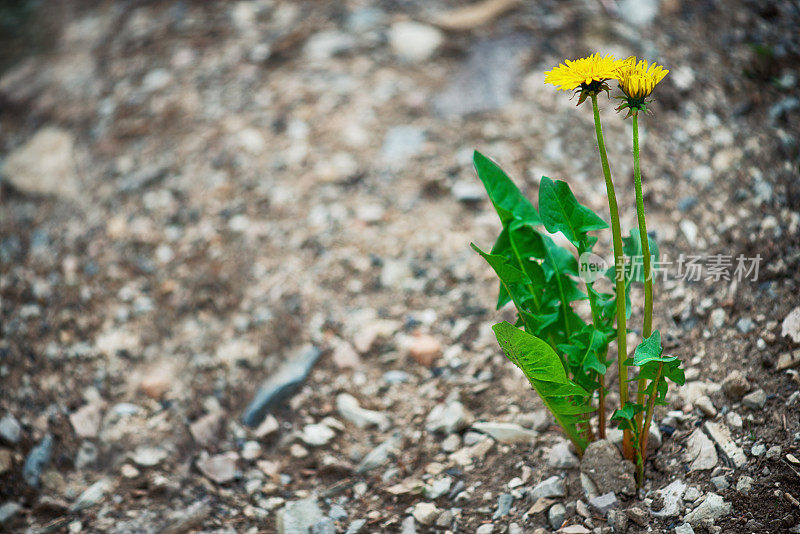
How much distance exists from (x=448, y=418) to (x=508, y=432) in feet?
0.65

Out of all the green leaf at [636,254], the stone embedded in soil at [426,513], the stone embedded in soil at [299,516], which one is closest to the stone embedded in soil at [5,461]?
the stone embedded in soil at [299,516]

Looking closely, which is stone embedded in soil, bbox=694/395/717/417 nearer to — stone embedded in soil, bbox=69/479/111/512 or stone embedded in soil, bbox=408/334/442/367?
stone embedded in soil, bbox=408/334/442/367

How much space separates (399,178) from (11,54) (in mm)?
2507

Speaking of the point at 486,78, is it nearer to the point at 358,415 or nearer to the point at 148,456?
Answer: the point at 358,415

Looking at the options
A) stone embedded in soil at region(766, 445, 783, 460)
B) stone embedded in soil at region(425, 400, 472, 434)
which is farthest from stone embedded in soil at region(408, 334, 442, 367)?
stone embedded in soil at region(766, 445, 783, 460)

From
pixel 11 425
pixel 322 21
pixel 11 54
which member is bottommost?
pixel 11 425

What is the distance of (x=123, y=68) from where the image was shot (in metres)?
3.13

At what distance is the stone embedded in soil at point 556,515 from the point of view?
1.48 metres

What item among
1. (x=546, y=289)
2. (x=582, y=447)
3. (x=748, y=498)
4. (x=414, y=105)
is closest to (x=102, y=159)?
(x=414, y=105)

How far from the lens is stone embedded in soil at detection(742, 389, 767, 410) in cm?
154

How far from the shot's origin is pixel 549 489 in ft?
5.09

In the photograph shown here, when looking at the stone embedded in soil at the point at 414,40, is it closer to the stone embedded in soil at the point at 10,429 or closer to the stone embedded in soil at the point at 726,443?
the stone embedded in soil at the point at 726,443

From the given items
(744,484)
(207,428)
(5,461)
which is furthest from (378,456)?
(5,461)

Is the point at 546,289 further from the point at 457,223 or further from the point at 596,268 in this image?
the point at 457,223
